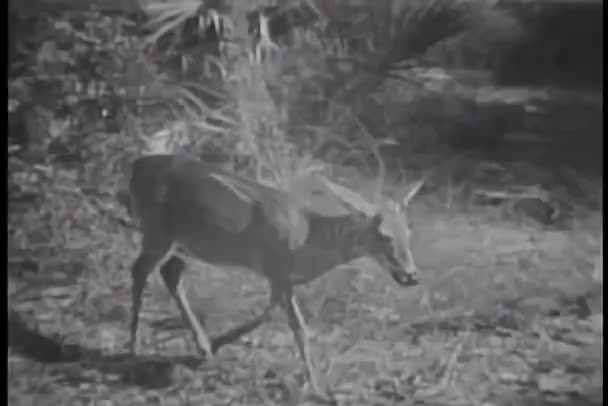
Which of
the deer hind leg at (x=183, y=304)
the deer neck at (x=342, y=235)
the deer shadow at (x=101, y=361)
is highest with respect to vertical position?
the deer neck at (x=342, y=235)

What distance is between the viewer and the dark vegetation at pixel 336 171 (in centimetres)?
159

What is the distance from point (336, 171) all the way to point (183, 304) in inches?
15.5

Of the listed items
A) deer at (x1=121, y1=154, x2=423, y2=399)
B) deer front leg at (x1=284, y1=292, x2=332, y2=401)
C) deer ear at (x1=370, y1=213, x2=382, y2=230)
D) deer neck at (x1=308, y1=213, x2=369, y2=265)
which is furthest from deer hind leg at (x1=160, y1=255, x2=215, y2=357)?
deer ear at (x1=370, y1=213, x2=382, y2=230)

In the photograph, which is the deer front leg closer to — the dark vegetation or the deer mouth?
the dark vegetation

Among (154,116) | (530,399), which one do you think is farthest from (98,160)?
(530,399)

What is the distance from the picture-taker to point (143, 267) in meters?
1.61

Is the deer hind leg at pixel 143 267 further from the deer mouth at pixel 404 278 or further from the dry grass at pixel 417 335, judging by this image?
the deer mouth at pixel 404 278

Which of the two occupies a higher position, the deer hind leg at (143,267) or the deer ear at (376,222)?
the deer ear at (376,222)

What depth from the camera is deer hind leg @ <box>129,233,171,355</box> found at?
1.61 metres

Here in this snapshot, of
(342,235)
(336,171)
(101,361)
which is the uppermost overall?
(336,171)

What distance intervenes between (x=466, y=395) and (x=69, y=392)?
770 millimetres

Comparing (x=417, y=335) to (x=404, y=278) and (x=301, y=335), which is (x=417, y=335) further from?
(x=301, y=335)

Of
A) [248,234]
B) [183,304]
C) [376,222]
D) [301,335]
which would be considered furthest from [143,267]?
[376,222]

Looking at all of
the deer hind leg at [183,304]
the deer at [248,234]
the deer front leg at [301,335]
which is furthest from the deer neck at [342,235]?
the deer hind leg at [183,304]
